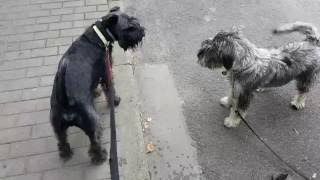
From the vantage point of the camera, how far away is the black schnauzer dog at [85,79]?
11.6 feet

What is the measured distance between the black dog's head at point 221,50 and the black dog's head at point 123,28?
2.45ft

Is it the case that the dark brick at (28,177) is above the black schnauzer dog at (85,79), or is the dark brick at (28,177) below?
below

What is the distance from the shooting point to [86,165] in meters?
4.07

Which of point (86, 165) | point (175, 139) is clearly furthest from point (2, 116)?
point (175, 139)

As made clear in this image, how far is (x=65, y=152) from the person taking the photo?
4.04 m

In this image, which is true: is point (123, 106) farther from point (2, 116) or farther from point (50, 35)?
point (50, 35)

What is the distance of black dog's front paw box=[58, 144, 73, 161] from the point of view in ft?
13.1

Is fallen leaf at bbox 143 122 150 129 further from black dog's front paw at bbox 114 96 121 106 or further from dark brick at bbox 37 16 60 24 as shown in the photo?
dark brick at bbox 37 16 60 24

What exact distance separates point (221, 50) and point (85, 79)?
1443 millimetres

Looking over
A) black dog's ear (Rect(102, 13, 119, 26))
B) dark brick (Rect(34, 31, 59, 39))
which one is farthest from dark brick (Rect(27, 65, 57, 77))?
black dog's ear (Rect(102, 13, 119, 26))

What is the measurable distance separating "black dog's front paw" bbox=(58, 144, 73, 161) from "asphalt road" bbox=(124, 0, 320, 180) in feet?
4.76

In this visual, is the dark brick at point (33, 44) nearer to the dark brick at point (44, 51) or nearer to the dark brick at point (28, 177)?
the dark brick at point (44, 51)

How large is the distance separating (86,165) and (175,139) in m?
1.09

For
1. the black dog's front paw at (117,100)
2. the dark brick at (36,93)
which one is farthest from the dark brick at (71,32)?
the black dog's front paw at (117,100)
